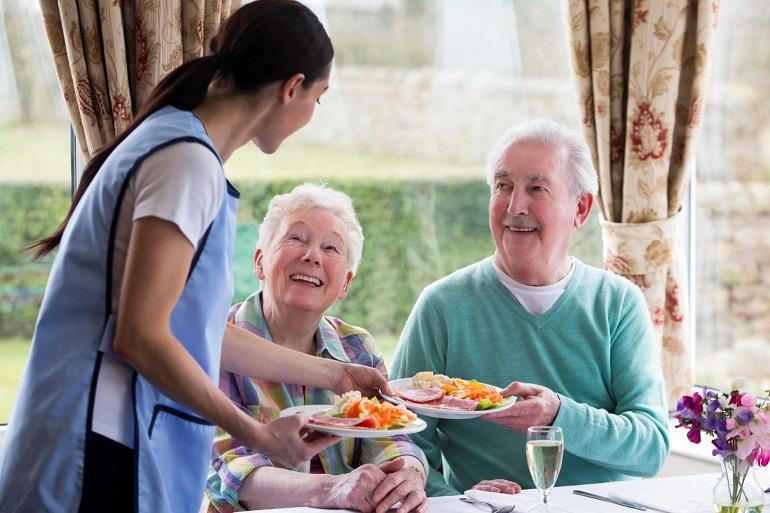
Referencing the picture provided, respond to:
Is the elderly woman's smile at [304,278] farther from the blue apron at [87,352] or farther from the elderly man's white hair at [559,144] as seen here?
the blue apron at [87,352]

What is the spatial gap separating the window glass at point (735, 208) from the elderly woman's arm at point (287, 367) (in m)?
2.13

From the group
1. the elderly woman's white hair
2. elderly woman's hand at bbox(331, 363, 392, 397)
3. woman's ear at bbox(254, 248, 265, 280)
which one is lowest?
elderly woman's hand at bbox(331, 363, 392, 397)

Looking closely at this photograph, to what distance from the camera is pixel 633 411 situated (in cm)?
253

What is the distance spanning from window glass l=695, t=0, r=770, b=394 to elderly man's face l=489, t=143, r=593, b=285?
4.76 ft

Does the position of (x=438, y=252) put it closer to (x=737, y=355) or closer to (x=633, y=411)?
(x=737, y=355)

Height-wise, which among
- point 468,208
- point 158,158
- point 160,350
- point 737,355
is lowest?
point 737,355

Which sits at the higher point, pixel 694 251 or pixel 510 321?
pixel 510 321

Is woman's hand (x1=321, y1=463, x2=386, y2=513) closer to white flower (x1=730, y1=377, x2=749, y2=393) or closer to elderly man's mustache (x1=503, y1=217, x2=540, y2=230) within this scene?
white flower (x1=730, y1=377, x2=749, y2=393)

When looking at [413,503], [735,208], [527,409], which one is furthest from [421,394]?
[735,208]

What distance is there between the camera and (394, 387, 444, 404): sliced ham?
2209mm

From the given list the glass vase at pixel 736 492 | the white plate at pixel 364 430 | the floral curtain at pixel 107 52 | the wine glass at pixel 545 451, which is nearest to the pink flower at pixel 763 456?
the glass vase at pixel 736 492

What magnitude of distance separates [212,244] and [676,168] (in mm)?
2344

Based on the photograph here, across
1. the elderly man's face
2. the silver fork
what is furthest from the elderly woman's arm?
the elderly man's face

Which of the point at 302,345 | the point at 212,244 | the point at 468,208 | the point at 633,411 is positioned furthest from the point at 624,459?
the point at 468,208
